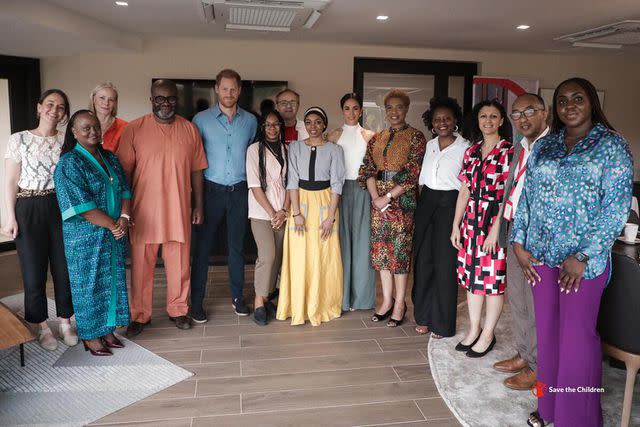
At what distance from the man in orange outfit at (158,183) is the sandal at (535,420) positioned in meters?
2.30

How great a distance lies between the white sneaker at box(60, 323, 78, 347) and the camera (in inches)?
130

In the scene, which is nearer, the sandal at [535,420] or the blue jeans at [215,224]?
the sandal at [535,420]

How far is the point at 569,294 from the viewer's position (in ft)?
6.94

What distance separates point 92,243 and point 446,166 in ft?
7.10

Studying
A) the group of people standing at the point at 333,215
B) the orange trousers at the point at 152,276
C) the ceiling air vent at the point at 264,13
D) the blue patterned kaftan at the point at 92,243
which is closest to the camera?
the group of people standing at the point at 333,215

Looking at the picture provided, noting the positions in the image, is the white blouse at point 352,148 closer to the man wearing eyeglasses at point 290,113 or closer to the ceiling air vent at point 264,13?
the man wearing eyeglasses at point 290,113

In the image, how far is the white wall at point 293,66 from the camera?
6.51 metres

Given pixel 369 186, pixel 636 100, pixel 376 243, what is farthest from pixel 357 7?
pixel 636 100

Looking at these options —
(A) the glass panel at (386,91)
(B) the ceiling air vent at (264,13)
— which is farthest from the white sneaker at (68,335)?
(A) the glass panel at (386,91)

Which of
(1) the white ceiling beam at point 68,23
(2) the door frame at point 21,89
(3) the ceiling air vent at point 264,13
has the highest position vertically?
(3) the ceiling air vent at point 264,13

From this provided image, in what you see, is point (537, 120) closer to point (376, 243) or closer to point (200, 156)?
point (376, 243)

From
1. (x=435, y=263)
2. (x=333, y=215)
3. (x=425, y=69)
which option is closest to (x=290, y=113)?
(x=333, y=215)

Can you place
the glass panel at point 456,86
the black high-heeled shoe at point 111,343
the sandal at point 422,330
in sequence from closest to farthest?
the black high-heeled shoe at point 111,343 → the sandal at point 422,330 → the glass panel at point 456,86

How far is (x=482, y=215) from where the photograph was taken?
116 inches
